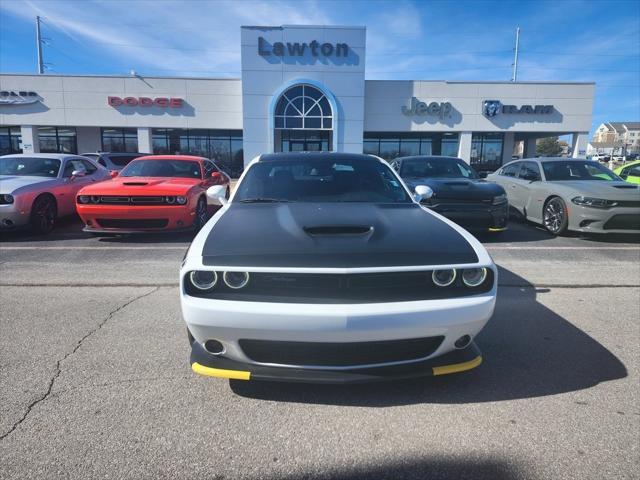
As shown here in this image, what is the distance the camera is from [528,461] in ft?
6.74

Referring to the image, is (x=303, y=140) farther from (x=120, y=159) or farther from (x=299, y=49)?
(x=120, y=159)

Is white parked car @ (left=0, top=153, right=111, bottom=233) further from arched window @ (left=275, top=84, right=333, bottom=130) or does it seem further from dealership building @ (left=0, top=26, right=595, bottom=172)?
arched window @ (left=275, top=84, right=333, bottom=130)

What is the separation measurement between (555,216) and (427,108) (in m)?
19.6

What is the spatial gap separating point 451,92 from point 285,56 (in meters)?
10.2

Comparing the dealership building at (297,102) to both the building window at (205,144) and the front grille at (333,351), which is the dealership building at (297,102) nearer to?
the building window at (205,144)

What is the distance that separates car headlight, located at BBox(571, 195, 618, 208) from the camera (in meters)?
7.09

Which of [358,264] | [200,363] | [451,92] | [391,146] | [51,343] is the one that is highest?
[451,92]

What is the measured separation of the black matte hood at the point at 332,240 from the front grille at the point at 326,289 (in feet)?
0.22

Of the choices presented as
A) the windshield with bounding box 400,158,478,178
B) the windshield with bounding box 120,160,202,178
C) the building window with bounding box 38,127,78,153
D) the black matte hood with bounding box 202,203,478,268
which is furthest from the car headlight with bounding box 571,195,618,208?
the building window with bounding box 38,127,78,153

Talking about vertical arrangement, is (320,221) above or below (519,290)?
above

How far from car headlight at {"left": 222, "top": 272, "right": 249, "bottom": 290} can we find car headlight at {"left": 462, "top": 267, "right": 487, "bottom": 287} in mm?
1253

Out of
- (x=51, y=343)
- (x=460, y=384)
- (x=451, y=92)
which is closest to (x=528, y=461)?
(x=460, y=384)

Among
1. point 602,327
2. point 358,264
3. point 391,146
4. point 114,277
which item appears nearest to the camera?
point 358,264

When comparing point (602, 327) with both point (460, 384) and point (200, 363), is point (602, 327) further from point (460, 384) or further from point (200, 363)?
point (200, 363)
